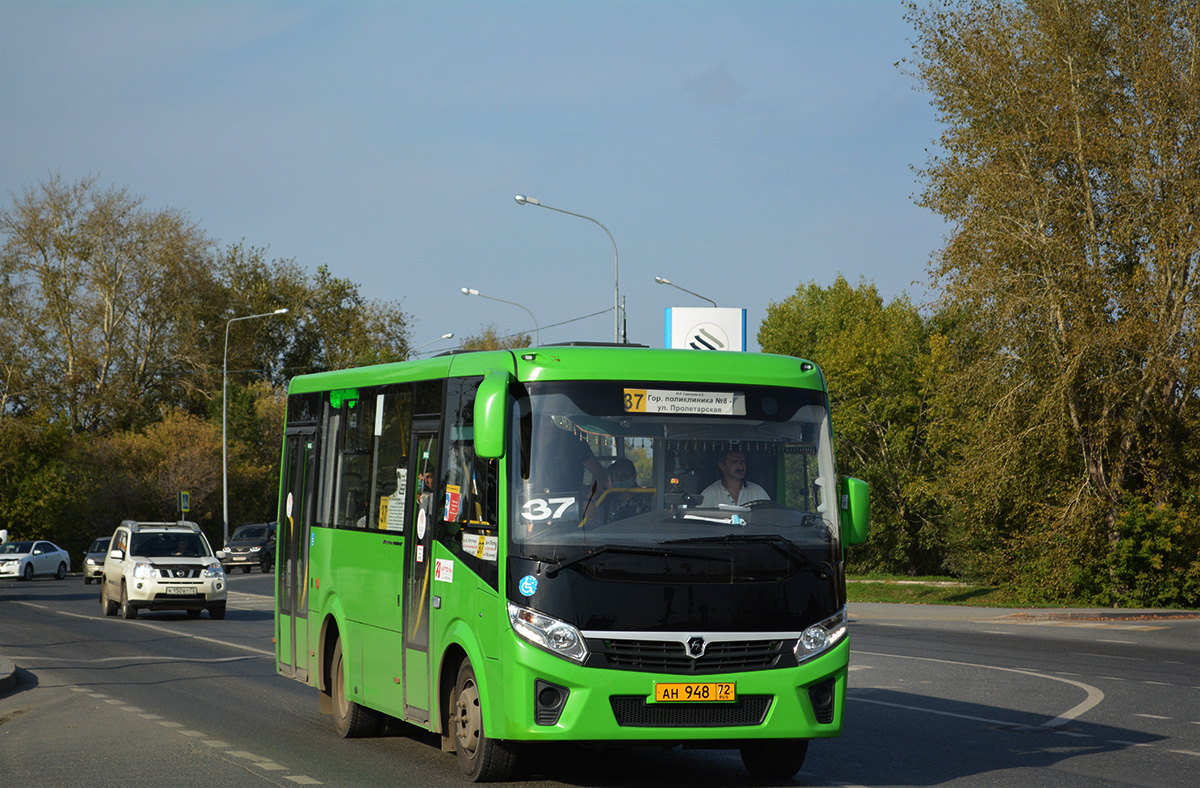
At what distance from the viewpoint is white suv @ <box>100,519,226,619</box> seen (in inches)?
1070

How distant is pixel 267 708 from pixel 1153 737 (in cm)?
797

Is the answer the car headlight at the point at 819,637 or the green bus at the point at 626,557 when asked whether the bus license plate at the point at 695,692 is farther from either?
the car headlight at the point at 819,637

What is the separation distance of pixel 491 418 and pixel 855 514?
250cm

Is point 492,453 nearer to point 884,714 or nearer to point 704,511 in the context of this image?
point 704,511

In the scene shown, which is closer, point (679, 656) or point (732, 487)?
point (679, 656)

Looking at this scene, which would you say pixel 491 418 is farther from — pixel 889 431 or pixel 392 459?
pixel 889 431

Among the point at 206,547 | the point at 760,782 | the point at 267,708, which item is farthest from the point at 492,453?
the point at 206,547

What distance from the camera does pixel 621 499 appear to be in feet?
28.1

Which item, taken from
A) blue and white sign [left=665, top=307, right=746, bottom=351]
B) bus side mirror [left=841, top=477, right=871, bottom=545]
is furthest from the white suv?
bus side mirror [left=841, top=477, right=871, bottom=545]

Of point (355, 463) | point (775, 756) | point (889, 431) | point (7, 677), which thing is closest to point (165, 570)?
point (7, 677)

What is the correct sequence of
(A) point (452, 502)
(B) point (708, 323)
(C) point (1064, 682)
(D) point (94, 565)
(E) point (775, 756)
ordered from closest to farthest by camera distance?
(E) point (775, 756)
(A) point (452, 502)
(C) point (1064, 682)
(B) point (708, 323)
(D) point (94, 565)

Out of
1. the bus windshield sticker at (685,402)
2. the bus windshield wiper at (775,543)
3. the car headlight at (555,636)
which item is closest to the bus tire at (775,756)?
the bus windshield wiper at (775,543)

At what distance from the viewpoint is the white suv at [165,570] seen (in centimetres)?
2719

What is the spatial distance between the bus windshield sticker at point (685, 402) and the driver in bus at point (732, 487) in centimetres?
30
